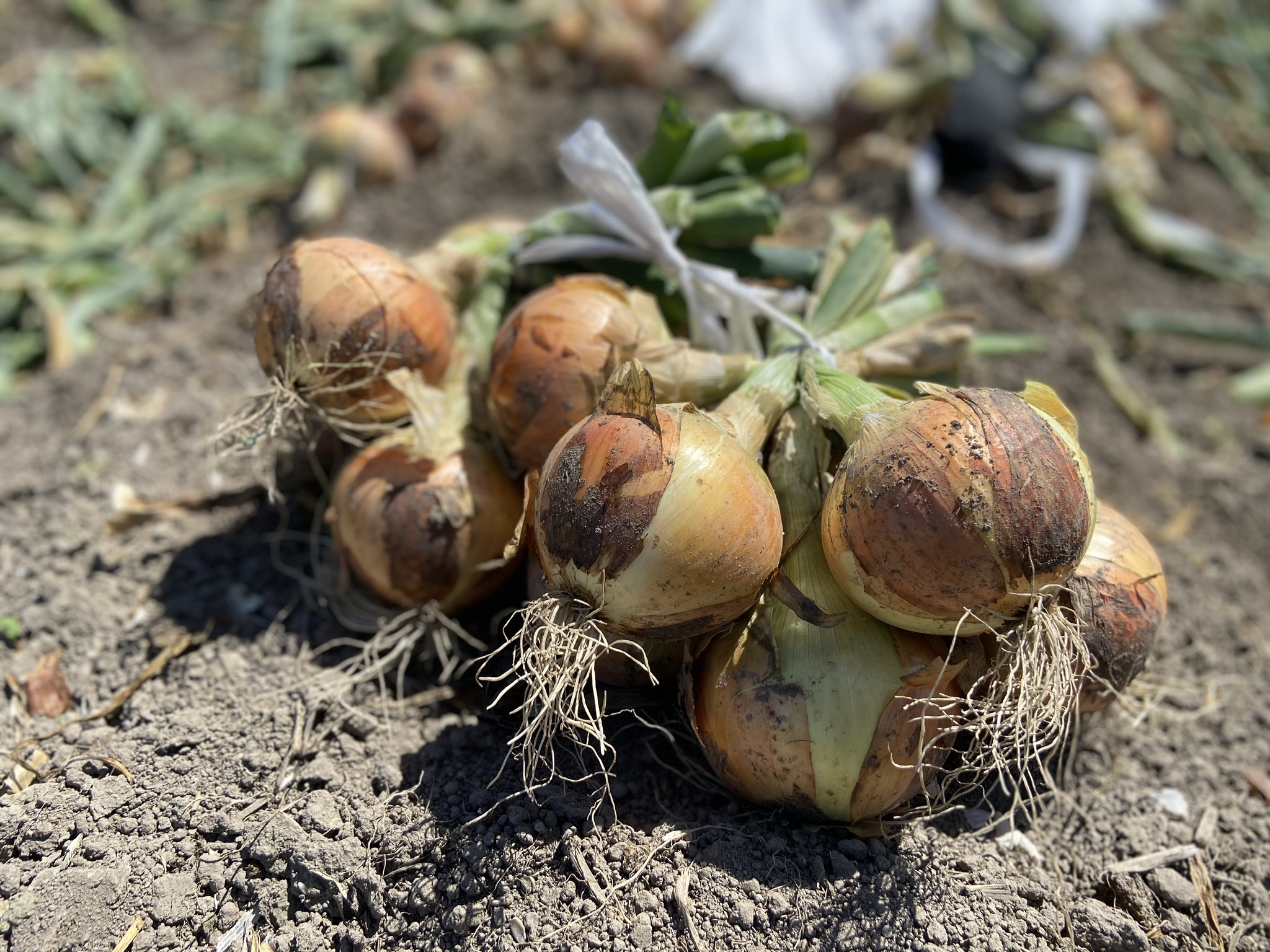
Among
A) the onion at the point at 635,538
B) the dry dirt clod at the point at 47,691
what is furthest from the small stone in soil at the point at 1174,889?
the dry dirt clod at the point at 47,691

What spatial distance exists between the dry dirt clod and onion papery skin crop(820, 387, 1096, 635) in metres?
1.62

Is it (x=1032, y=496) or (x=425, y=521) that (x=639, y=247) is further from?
(x=1032, y=496)

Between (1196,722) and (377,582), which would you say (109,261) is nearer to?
(377,582)

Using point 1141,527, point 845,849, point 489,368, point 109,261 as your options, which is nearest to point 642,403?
point 489,368

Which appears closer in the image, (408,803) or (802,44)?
(408,803)

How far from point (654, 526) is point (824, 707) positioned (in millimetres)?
433

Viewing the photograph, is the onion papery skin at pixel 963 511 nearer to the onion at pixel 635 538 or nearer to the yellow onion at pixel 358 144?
the onion at pixel 635 538

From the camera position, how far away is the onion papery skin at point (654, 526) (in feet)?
4.63

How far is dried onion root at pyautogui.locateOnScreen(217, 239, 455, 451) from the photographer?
5.96 ft

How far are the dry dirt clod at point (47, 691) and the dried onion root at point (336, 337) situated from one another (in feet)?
2.00

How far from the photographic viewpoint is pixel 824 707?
1.50 metres

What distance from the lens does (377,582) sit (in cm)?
192

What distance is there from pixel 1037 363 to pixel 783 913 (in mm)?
2422

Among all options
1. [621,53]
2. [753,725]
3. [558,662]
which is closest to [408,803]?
[558,662]
